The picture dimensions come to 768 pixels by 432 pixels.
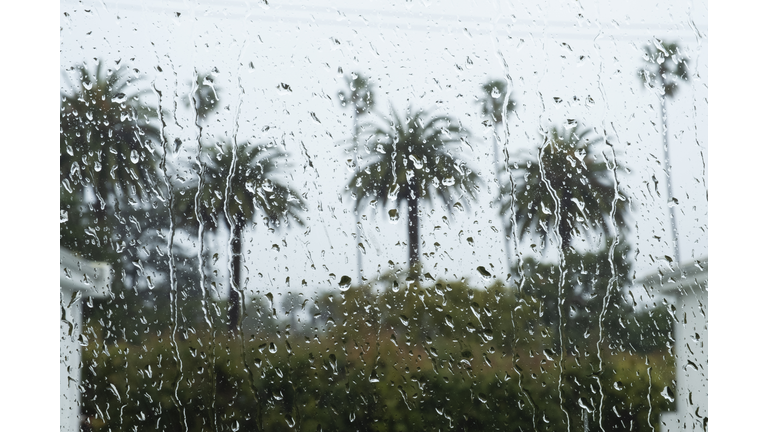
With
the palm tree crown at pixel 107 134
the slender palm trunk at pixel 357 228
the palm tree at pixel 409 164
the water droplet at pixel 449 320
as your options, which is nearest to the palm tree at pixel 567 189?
the palm tree at pixel 409 164

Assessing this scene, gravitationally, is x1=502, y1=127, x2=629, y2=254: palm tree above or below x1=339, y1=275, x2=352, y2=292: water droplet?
above

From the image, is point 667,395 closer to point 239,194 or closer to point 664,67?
point 664,67

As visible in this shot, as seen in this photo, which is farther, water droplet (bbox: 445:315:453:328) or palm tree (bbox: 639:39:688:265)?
palm tree (bbox: 639:39:688:265)

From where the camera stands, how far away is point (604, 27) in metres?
2.20

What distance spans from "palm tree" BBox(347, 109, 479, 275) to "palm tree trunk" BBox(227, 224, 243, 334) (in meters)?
0.51

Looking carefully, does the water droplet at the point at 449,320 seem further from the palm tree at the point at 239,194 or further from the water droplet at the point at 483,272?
the palm tree at the point at 239,194

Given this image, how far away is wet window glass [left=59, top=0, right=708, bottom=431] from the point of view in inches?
80.4

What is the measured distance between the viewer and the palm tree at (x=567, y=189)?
85.0 inches

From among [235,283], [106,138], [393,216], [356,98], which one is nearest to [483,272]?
[393,216]

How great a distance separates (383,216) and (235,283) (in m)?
0.66

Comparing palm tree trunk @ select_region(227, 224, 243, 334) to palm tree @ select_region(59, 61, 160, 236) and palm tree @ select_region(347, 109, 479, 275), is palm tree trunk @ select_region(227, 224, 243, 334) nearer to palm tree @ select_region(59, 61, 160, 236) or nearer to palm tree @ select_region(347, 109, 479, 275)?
palm tree @ select_region(59, 61, 160, 236)

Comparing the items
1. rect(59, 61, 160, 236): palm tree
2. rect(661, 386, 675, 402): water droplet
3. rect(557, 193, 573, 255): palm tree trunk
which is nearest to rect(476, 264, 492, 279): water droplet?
rect(557, 193, 573, 255): palm tree trunk

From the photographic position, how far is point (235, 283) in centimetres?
206
